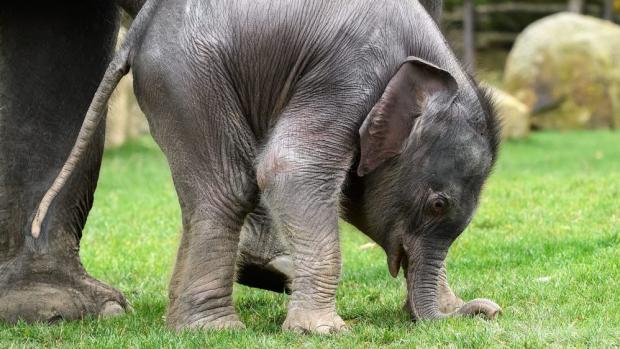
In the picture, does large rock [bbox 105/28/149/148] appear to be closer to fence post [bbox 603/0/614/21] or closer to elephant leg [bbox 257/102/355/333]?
elephant leg [bbox 257/102/355/333]

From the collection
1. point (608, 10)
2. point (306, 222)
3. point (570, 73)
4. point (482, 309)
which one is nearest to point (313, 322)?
point (306, 222)

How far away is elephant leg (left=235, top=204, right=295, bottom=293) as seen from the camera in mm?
6059

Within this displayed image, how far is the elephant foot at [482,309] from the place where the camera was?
530 centimetres

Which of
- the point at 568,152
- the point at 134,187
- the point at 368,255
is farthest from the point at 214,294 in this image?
the point at 568,152

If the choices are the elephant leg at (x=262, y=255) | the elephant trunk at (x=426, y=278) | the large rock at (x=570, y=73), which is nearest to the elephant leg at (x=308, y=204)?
the elephant trunk at (x=426, y=278)

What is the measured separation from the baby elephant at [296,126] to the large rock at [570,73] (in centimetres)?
1783

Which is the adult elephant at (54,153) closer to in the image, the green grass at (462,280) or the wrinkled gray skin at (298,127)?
the green grass at (462,280)

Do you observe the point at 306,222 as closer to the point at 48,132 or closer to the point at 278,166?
the point at 278,166

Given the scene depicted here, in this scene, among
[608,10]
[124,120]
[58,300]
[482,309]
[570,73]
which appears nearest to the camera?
[482,309]

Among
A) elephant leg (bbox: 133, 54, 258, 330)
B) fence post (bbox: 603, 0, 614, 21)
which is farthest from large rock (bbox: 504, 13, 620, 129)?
elephant leg (bbox: 133, 54, 258, 330)

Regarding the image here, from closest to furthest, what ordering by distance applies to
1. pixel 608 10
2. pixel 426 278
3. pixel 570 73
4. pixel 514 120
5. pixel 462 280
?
pixel 426 278 → pixel 462 280 → pixel 514 120 → pixel 570 73 → pixel 608 10

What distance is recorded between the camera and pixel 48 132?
6.26 meters

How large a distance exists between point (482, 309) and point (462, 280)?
1405mm

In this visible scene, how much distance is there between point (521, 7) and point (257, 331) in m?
29.1
